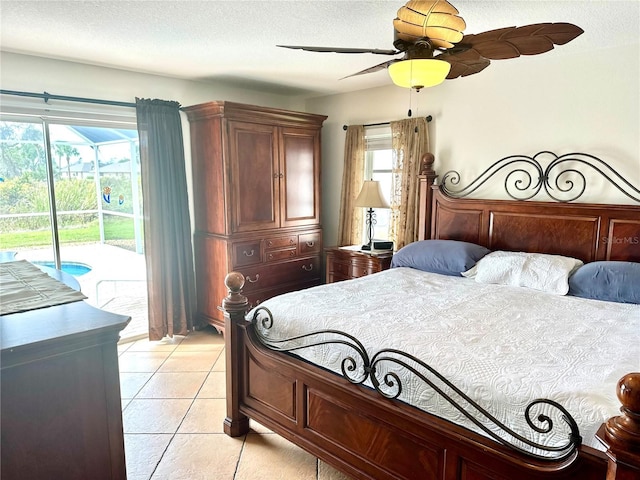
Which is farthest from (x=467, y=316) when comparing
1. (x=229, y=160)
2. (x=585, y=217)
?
(x=229, y=160)

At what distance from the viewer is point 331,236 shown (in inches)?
201

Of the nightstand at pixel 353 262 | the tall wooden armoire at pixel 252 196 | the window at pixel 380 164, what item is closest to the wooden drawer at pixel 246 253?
the tall wooden armoire at pixel 252 196

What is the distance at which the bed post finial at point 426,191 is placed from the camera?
155 inches

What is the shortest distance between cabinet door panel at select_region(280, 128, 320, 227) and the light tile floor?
5.44ft

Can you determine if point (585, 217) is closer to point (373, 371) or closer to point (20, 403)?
point (373, 371)

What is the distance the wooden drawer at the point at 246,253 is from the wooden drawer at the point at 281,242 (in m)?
0.12

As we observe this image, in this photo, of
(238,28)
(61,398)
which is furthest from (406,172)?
(61,398)

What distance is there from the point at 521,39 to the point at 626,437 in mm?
1545

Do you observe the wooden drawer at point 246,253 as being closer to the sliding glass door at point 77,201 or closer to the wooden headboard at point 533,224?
the sliding glass door at point 77,201

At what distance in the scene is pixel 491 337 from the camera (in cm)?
198

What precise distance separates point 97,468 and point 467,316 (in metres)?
1.78

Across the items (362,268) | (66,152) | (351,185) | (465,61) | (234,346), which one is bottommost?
(234,346)

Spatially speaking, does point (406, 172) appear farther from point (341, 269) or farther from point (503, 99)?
point (341, 269)

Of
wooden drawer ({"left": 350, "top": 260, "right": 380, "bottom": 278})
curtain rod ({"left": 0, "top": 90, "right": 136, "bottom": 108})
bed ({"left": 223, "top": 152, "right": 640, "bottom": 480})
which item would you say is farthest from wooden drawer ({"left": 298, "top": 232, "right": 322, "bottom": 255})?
curtain rod ({"left": 0, "top": 90, "right": 136, "bottom": 108})
